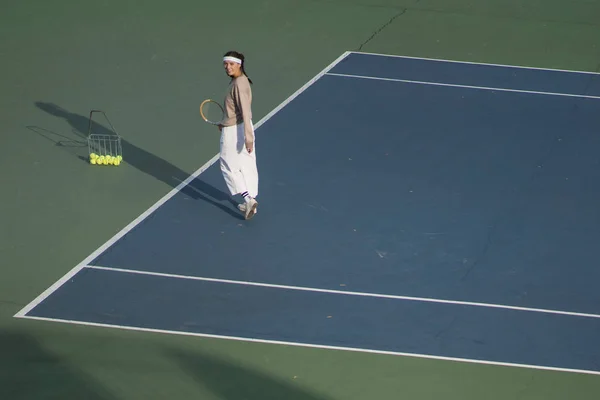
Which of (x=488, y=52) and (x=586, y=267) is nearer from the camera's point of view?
(x=586, y=267)

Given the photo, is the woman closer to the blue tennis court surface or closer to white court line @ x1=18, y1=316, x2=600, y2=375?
the blue tennis court surface

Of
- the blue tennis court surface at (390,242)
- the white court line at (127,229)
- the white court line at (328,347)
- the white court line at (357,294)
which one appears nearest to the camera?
the white court line at (328,347)

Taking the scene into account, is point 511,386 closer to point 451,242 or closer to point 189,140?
point 451,242

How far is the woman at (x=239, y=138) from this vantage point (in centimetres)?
1101

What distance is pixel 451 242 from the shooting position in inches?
438

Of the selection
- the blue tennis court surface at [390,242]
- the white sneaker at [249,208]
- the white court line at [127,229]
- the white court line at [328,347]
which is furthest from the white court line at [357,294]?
the white sneaker at [249,208]

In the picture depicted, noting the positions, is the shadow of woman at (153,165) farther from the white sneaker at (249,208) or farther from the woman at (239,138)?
the woman at (239,138)

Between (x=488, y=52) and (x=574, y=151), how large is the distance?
4.76 metres

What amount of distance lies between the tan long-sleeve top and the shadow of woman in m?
1.09

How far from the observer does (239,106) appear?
11.1m

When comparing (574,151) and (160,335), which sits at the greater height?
(160,335)

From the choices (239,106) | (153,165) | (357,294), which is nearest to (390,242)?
(357,294)

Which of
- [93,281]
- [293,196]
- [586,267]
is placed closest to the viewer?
[93,281]

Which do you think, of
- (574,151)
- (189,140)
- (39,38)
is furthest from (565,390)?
(39,38)
